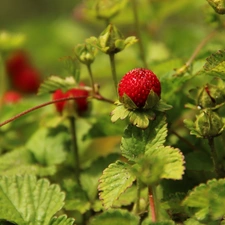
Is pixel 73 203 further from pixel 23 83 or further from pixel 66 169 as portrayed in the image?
pixel 23 83

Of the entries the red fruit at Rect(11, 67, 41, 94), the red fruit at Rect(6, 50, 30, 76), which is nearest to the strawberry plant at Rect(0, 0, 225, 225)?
the red fruit at Rect(11, 67, 41, 94)

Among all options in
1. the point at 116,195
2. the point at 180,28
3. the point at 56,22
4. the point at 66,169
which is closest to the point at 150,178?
the point at 116,195

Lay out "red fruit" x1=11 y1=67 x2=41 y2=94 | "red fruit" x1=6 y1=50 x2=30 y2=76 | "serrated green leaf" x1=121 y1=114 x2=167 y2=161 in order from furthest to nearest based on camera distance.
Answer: "red fruit" x1=6 y1=50 x2=30 y2=76, "red fruit" x1=11 y1=67 x2=41 y2=94, "serrated green leaf" x1=121 y1=114 x2=167 y2=161

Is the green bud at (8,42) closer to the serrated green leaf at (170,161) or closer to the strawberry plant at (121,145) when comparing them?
the strawberry plant at (121,145)

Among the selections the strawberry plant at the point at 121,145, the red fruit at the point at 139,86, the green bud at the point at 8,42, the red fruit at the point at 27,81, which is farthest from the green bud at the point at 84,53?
the red fruit at the point at 27,81

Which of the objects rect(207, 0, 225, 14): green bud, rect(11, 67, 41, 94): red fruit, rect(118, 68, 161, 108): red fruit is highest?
rect(11, 67, 41, 94): red fruit

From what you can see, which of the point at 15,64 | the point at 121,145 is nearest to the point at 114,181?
the point at 121,145

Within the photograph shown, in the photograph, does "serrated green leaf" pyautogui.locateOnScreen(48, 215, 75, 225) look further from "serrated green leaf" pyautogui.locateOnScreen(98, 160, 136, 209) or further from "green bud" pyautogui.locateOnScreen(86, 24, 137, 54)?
"green bud" pyautogui.locateOnScreen(86, 24, 137, 54)
